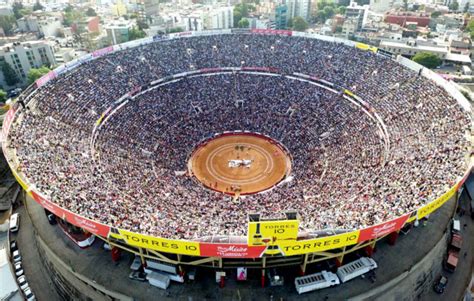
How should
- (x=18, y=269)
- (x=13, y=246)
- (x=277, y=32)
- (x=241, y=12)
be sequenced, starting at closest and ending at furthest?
(x=18, y=269) → (x=13, y=246) → (x=277, y=32) → (x=241, y=12)

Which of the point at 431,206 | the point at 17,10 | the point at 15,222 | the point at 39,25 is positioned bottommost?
the point at 15,222

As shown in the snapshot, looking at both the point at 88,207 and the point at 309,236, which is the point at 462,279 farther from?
the point at 88,207

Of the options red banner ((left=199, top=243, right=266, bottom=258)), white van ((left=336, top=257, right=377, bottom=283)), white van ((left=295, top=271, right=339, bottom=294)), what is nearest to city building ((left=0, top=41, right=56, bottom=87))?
red banner ((left=199, top=243, right=266, bottom=258))

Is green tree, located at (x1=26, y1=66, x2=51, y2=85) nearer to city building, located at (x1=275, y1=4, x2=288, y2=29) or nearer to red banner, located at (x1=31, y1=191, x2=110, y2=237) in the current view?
red banner, located at (x1=31, y1=191, x2=110, y2=237)

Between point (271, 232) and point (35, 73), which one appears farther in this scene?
point (35, 73)

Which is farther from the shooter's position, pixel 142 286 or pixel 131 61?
pixel 131 61

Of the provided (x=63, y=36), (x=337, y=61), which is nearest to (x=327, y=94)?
(x=337, y=61)

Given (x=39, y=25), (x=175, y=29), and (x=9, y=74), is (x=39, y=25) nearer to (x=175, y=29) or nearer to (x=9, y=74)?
(x=9, y=74)

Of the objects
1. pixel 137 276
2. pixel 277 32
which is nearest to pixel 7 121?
pixel 137 276
